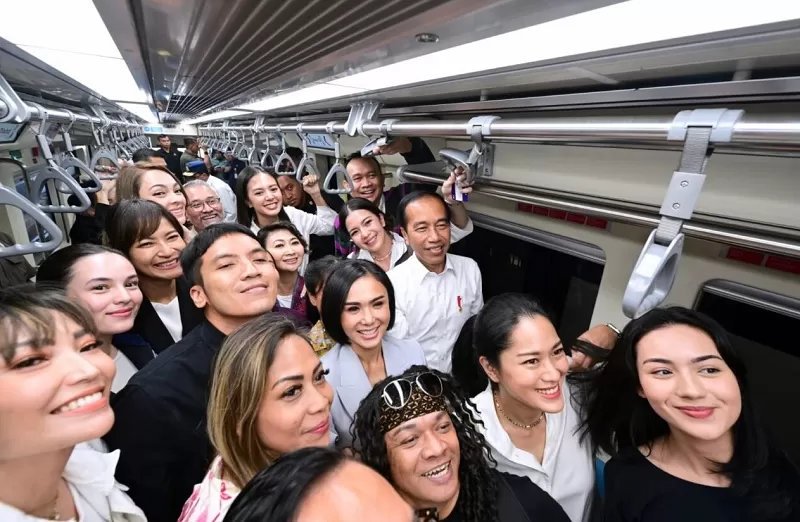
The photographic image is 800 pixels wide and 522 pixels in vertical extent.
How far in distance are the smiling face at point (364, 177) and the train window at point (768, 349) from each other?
243cm

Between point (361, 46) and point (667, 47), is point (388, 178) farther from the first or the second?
point (667, 47)

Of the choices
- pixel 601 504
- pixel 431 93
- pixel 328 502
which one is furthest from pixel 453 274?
pixel 328 502

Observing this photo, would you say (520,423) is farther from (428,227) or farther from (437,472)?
(428,227)

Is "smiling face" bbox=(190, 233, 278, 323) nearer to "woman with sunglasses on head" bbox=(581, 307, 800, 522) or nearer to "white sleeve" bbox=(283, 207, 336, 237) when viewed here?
"woman with sunglasses on head" bbox=(581, 307, 800, 522)

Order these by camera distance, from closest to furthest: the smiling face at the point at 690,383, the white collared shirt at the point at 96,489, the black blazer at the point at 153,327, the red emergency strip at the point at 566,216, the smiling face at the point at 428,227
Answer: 1. the white collared shirt at the point at 96,489
2. the smiling face at the point at 690,383
3. the black blazer at the point at 153,327
4. the red emergency strip at the point at 566,216
5. the smiling face at the point at 428,227

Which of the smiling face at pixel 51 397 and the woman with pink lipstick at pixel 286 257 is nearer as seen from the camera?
the smiling face at pixel 51 397

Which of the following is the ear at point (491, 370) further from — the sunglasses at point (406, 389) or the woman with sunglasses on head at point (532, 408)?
the sunglasses at point (406, 389)

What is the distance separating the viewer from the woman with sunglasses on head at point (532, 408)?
145cm

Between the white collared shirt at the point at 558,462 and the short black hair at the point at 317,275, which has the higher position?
the short black hair at the point at 317,275

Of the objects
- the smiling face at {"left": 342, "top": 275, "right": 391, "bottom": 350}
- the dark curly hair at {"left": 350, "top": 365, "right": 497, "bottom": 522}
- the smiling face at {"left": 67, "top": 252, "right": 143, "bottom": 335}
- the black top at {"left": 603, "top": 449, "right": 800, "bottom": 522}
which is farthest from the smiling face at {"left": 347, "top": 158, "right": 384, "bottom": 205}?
the black top at {"left": 603, "top": 449, "right": 800, "bottom": 522}

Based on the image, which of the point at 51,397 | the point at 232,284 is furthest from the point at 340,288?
the point at 51,397

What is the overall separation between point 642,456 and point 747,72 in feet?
4.13

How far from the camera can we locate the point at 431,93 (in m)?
1.85

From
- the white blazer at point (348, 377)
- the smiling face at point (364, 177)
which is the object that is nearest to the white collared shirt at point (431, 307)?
the white blazer at point (348, 377)
